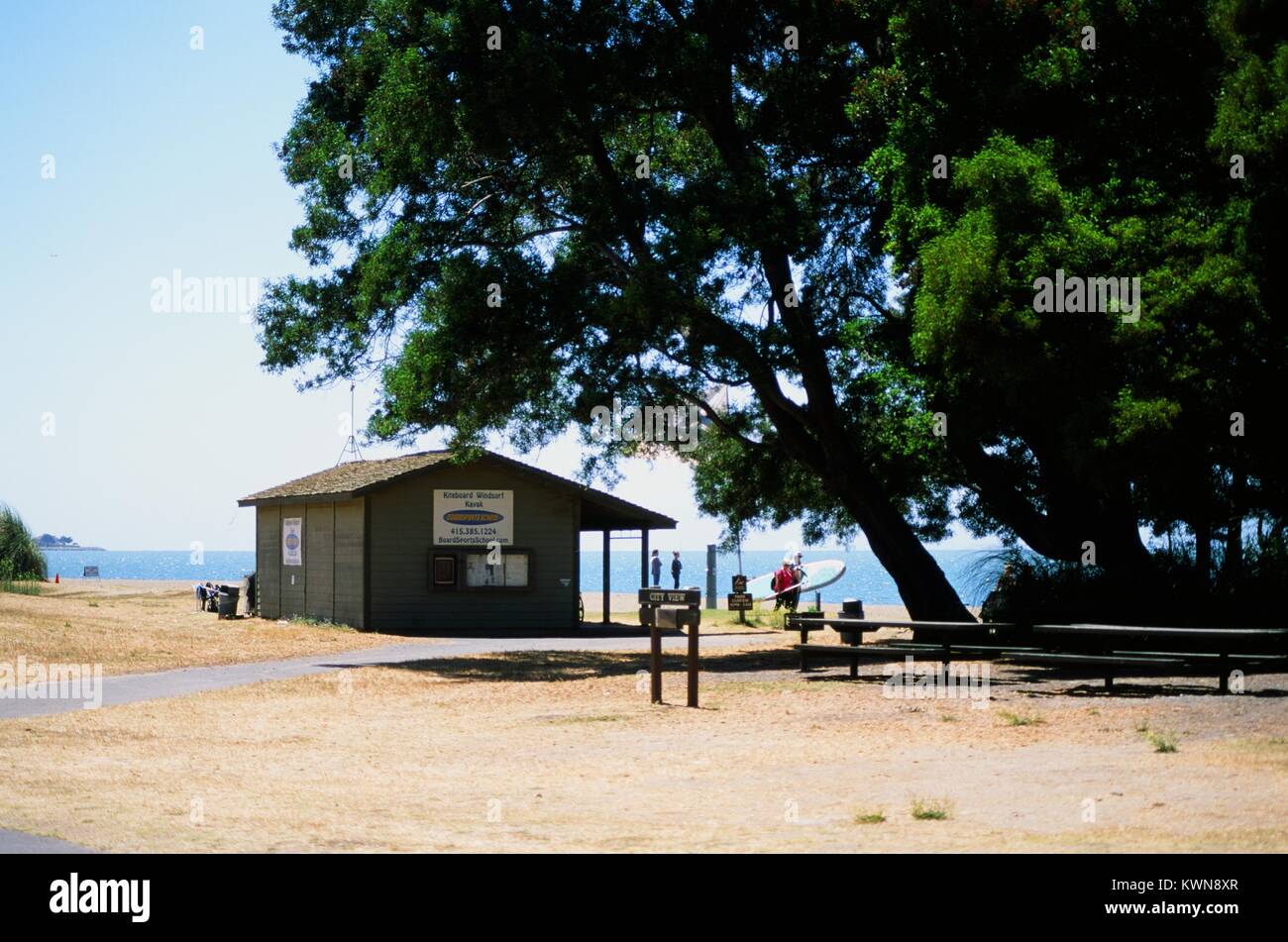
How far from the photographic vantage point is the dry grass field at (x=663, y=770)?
27.1 ft

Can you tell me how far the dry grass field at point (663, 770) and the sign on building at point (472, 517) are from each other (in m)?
13.8

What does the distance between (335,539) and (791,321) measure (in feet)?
44.8

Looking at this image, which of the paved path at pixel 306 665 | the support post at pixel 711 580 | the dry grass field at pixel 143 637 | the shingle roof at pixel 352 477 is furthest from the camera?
the support post at pixel 711 580

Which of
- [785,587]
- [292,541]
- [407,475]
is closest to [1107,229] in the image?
[407,475]

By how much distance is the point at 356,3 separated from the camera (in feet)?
81.8

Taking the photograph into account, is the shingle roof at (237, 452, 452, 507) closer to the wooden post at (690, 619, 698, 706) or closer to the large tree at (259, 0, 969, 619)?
the large tree at (259, 0, 969, 619)

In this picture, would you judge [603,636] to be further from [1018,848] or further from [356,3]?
[1018,848]

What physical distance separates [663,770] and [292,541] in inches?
1039

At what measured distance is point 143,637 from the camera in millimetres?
26766

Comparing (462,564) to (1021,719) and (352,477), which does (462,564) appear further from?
(1021,719)

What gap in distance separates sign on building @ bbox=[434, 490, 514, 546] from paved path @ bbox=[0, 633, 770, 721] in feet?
9.89

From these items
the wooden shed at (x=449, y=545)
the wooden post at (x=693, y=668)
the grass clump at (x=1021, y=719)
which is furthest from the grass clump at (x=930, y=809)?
the wooden shed at (x=449, y=545)

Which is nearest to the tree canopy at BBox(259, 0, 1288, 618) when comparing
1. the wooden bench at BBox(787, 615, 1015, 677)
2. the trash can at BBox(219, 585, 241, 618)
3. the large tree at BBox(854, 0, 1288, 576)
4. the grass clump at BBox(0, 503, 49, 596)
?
the large tree at BBox(854, 0, 1288, 576)

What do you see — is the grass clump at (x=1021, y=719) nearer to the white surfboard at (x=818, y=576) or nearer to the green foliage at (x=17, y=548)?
the white surfboard at (x=818, y=576)
